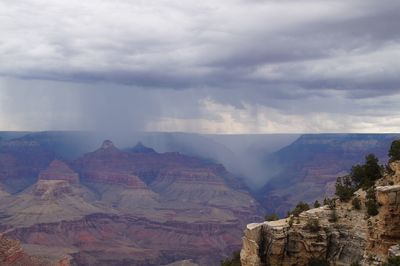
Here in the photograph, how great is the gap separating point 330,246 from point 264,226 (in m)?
4.81

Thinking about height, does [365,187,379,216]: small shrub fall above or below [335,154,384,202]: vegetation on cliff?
below

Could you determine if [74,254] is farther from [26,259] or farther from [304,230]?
[304,230]

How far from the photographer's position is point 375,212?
3625 cm

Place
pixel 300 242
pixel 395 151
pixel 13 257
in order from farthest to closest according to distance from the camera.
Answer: pixel 13 257, pixel 395 151, pixel 300 242

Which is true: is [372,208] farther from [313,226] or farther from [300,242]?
[300,242]

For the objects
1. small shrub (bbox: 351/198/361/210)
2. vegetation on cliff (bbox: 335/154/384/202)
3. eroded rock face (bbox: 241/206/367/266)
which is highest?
vegetation on cliff (bbox: 335/154/384/202)

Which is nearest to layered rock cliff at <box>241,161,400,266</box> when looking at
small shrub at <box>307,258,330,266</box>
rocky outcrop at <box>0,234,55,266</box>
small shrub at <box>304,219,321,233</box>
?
small shrub at <box>304,219,321,233</box>

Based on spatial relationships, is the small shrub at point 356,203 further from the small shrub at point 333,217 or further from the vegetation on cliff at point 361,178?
the vegetation on cliff at point 361,178

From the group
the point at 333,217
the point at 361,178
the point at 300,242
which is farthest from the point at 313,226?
the point at 361,178

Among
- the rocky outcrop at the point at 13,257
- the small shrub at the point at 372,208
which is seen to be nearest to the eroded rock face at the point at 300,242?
the small shrub at the point at 372,208

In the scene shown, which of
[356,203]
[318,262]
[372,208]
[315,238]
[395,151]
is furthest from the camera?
[395,151]

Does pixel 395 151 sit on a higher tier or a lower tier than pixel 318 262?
higher

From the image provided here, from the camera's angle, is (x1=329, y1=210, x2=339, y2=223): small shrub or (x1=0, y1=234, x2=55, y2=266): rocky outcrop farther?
(x1=0, y1=234, x2=55, y2=266): rocky outcrop

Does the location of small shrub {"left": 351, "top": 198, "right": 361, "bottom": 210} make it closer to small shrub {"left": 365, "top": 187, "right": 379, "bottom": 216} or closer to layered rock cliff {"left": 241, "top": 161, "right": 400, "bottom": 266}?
layered rock cliff {"left": 241, "top": 161, "right": 400, "bottom": 266}
